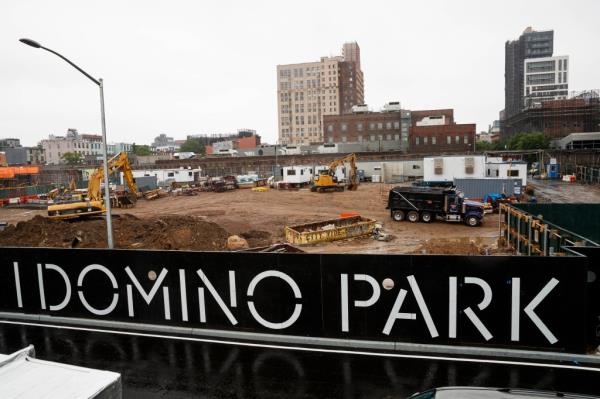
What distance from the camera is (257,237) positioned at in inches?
1136

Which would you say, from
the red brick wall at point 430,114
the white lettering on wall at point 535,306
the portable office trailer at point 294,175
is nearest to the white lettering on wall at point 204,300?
the white lettering on wall at point 535,306

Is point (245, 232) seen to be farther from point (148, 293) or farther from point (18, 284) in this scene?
point (148, 293)

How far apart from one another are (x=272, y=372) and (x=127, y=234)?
2102 centimetres

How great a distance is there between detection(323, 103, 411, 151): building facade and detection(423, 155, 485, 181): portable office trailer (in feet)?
226

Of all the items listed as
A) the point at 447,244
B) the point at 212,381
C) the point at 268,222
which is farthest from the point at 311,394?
the point at 268,222

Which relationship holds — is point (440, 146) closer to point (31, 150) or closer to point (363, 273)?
point (363, 273)

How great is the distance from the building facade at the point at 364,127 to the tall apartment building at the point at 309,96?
185 ft

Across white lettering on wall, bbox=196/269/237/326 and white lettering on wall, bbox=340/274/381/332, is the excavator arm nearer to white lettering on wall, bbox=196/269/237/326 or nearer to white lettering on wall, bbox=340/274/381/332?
white lettering on wall, bbox=196/269/237/326

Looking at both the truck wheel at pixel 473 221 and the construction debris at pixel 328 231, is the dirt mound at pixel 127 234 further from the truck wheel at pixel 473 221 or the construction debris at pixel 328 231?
the truck wheel at pixel 473 221

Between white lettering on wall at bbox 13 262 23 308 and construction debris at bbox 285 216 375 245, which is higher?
white lettering on wall at bbox 13 262 23 308

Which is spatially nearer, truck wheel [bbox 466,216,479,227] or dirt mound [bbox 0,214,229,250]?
dirt mound [bbox 0,214,229,250]

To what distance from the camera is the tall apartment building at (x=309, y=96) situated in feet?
586

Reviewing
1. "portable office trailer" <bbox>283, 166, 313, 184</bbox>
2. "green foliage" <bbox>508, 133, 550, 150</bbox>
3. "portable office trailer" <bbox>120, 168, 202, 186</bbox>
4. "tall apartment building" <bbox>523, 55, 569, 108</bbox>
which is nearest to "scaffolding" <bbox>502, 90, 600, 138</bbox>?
"green foliage" <bbox>508, 133, 550, 150</bbox>

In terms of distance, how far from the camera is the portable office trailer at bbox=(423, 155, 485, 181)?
1972 inches
